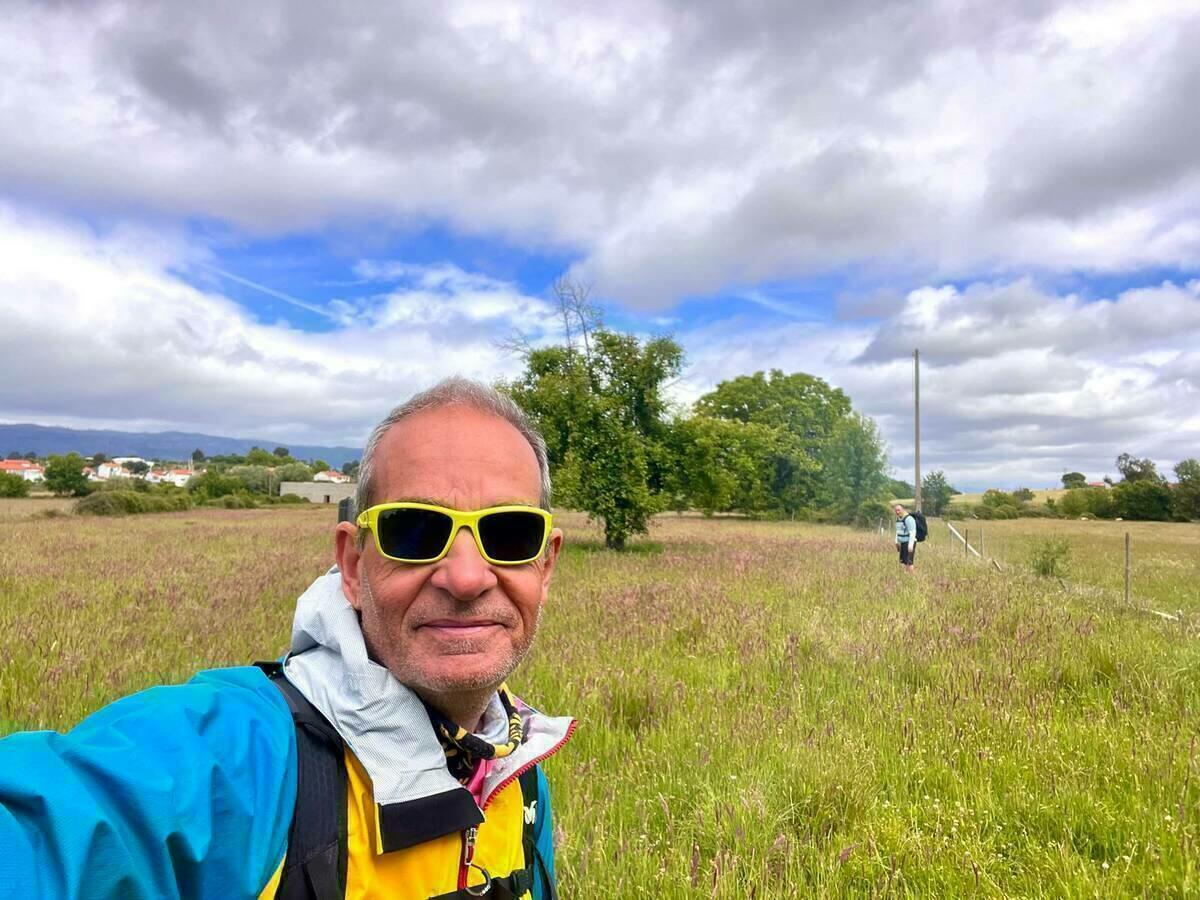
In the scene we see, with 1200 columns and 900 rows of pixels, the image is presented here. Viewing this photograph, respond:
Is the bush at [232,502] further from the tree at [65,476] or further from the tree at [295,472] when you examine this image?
the tree at [295,472]

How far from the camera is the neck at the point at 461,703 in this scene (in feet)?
5.21

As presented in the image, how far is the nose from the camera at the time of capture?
1.59 metres

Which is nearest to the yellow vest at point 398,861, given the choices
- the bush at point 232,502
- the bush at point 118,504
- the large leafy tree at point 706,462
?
the large leafy tree at point 706,462

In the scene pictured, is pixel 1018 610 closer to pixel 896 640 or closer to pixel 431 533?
pixel 896 640

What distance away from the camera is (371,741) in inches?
54.3

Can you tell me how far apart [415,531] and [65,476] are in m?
74.0

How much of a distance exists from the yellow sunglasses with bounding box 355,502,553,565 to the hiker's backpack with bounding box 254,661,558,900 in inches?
14.8

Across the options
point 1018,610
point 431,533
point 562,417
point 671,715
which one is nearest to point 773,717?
point 671,715

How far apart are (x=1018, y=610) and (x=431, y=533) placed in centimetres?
885

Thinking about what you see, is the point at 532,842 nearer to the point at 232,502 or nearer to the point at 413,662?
the point at 413,662

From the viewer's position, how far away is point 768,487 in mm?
51594

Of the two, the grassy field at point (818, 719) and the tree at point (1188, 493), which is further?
the tree at point (1188, 493)

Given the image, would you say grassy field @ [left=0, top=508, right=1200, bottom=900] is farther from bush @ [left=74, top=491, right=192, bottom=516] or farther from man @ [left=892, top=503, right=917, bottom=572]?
bush @ [left=74, top=491, right=192, bottom=516]

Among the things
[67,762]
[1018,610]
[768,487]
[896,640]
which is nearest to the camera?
[67,762]
